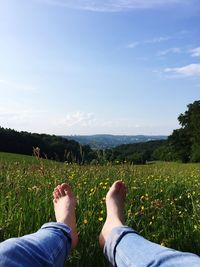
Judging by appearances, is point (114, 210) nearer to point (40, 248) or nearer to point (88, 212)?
point (88, 212)

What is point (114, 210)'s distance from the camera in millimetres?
2938

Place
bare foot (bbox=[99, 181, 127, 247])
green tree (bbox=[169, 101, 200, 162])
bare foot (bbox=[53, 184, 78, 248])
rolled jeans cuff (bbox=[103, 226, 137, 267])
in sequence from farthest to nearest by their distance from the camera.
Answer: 1. green tree (bbox=[169, 101, 200, 162])
2. bare foot (bbox=[53, 184, 78, 248])
3. bare foot (bbox=[99, 181, 127, 247])
4. rolled jeans cuff (bbox=[103, 226, 137, 267])

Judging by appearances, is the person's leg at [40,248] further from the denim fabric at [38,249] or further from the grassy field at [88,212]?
the grassy field at [88,212]

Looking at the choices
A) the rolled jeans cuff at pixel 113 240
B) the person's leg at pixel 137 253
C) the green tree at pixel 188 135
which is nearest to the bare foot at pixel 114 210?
the person's leg at pixel 137 253

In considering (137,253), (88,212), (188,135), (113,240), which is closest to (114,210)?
(88,212)

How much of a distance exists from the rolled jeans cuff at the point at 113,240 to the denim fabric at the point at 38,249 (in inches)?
7.7

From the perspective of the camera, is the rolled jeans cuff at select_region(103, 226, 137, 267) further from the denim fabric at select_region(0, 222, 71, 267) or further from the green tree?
the green tree

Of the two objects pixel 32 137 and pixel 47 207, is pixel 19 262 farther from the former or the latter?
pixel 32 137

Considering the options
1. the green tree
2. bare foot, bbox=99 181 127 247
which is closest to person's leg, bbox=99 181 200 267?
bare foot, bbox=99 181 127 247

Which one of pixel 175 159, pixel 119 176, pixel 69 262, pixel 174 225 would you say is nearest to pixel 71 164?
pixel 119 176

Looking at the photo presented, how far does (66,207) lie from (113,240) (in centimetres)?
81

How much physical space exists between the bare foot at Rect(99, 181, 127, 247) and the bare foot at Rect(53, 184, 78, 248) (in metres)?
0.17

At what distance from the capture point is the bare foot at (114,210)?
2.50 meters

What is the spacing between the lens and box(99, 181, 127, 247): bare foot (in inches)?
98.6
